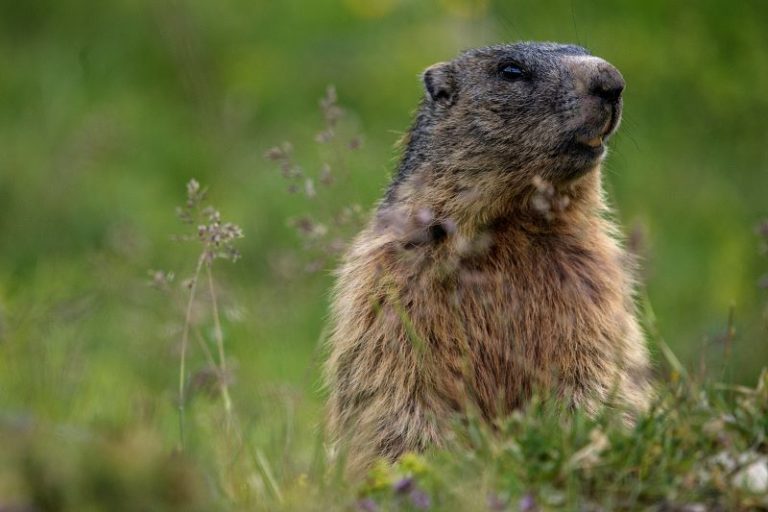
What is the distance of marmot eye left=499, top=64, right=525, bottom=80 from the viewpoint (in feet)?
17.8

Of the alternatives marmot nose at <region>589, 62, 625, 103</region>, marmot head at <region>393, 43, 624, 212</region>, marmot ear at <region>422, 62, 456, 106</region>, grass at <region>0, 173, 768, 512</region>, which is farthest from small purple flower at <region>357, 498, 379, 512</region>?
marmot ear at <region>422, 62, 456, 106</region>

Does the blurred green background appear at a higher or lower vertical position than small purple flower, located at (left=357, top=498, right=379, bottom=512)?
higher

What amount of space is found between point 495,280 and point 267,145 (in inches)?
262

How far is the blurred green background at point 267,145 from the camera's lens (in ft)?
23.1

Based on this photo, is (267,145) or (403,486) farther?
(267,145)

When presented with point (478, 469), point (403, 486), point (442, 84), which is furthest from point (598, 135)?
point (403, 486)

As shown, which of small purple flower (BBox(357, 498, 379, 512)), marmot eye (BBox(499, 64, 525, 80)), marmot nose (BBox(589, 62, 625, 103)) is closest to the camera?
small purple flower (BBox(357, 498, 379, 512))

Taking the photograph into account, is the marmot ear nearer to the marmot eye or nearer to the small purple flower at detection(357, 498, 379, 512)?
the marmot eye

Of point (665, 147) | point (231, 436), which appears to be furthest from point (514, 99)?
point (665, 147)

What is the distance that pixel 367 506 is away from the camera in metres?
3.34

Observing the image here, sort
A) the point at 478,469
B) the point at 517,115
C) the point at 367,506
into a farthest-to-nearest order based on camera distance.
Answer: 1. the point at 517,115
2. the point at 478,469
3. the point at 367,506

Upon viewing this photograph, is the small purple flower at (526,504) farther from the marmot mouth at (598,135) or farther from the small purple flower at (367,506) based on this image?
the marmot mouth at (598,135)

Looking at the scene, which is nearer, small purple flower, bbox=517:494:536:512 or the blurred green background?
small purple flower, bbox=517:494:536:512

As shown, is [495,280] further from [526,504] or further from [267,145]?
[267,145]
